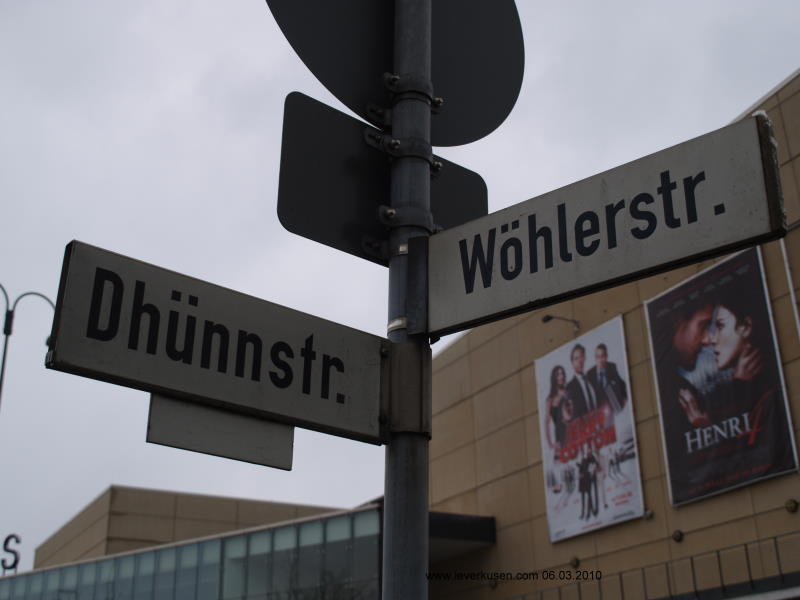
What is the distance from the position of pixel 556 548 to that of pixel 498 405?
5.04m

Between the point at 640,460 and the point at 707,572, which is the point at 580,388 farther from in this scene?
the point at 707,572

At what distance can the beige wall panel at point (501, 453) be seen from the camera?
2817 centimetres

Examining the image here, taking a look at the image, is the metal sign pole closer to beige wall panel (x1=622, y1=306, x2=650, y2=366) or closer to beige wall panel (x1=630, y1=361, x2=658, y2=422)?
beige wall panel (x1=630, y1=361, x2=658, y2=422)

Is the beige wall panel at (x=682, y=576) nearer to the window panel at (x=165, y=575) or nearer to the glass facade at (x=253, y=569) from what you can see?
the glass facade at (x=253, y=569)

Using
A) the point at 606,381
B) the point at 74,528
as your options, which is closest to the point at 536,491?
the point at 606,381

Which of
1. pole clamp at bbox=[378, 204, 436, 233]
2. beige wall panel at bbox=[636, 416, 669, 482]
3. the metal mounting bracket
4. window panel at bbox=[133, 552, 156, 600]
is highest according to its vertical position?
beige wall panel at bbox=[636, 416, 669, 482]

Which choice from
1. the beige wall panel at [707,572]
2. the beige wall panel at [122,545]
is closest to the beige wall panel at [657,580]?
the beige wall panel at [707,572]

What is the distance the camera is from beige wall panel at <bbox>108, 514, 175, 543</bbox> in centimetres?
4688

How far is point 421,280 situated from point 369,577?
2673 centimetres

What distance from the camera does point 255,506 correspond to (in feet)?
168

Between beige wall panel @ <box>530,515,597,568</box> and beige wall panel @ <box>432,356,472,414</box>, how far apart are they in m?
5.77

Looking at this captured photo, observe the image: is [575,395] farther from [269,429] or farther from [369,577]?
[269,429]

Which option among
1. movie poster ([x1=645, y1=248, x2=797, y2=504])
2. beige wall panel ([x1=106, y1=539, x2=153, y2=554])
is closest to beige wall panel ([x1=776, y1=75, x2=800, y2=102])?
movie poster ([x1=645, y1=248, x2=797, y2=504])

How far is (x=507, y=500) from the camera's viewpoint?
28375 millimetres
